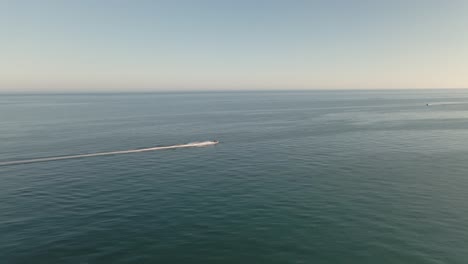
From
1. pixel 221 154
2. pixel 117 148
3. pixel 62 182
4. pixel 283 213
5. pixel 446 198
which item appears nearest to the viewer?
pixel 283 213

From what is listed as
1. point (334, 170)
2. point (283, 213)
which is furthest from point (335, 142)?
point (283, 213)

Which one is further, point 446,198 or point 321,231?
point 446,198

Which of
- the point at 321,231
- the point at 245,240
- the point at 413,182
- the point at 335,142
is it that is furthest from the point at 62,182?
the point at 335,142

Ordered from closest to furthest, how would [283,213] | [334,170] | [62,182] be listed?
1. [283,213]
2. [62,182]
3. [334,170]

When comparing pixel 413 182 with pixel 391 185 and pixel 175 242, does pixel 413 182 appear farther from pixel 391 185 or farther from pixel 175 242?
pixel 175 242

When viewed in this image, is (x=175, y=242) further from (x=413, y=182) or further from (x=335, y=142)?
(x=335, y=142)

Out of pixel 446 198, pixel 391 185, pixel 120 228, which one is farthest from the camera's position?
pixel 391 185

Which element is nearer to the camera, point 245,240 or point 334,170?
point 245,240

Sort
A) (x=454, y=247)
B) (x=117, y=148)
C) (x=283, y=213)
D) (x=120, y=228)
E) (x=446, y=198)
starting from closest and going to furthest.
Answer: (x=454, y=247)
(x=120, y=228)
(x=283, y=213)
(x=446, y=198)
(x=117, y=148)
